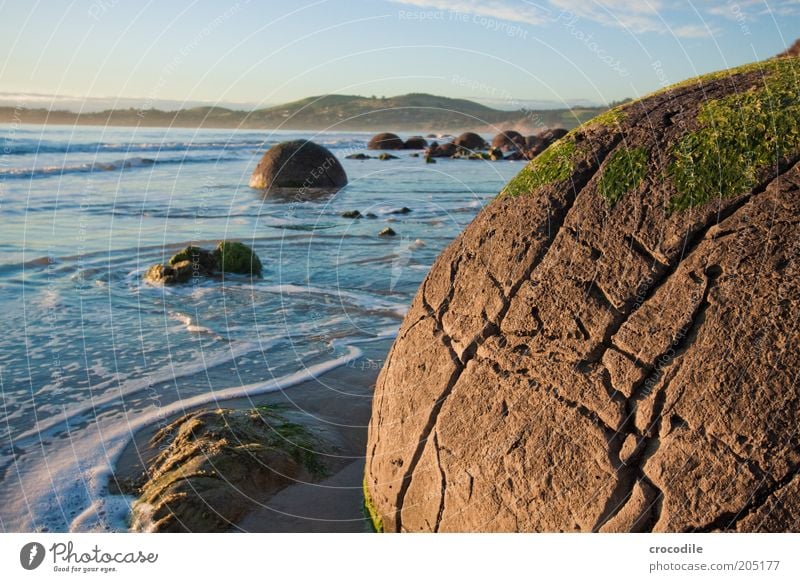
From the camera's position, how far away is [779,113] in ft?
14.0

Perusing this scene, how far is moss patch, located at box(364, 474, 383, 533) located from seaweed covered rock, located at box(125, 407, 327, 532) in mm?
833

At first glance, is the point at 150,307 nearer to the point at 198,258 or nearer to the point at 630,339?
the point at 198,258

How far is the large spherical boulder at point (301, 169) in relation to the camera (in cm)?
2547

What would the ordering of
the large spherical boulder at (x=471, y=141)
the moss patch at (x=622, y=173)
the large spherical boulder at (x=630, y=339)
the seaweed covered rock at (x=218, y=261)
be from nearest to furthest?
1. the large spherical boulder at (x=630, y=339)
2. the moss patch at (x=622, y=173)
3. the seaweed covered rock at (x=218, y=261)
4. the large spherical boulder at (x=471, y=141)

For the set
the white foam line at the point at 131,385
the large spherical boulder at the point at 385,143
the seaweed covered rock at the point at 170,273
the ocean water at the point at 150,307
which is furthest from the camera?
the large spherical boulder at the point at 385,143

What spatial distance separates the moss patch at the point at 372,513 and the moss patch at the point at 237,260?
29.2 ft

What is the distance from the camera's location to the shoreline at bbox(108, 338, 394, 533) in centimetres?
562

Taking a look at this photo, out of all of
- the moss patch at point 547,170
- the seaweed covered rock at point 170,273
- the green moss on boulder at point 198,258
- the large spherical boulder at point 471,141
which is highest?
the moss patch at point 547,170

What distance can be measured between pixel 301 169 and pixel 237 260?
1209 centimetres

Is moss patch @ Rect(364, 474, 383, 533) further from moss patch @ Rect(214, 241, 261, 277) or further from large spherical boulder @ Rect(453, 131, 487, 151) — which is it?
large spherical boulder @ Rect(453, 131, 487, 151)

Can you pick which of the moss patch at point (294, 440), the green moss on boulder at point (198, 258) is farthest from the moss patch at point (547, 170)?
the green moss on boulder at point (198, 258)

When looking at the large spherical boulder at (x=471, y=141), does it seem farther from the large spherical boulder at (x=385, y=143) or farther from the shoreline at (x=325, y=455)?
→ the shoreline at (x=325, y=455)

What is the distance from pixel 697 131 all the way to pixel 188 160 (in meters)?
35.3
